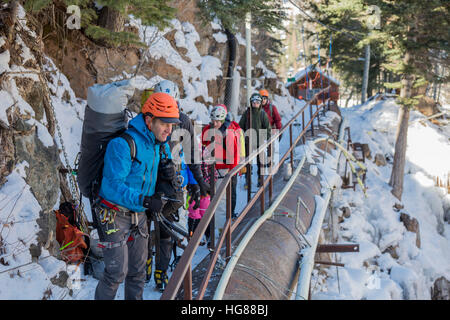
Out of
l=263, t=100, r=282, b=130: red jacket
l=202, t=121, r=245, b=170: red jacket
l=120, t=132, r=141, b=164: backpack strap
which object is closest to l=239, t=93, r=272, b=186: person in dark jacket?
l=263, t=100, r=282, b=130: red jacket

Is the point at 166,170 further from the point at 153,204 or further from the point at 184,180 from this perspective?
the point at 184,180

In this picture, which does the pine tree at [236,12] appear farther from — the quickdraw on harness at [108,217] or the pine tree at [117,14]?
the quickdraw on harness at [108,217]

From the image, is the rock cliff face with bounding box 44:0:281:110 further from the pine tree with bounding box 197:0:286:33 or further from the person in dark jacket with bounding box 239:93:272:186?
the person in dark jacket with bounding box 239:93:272:186

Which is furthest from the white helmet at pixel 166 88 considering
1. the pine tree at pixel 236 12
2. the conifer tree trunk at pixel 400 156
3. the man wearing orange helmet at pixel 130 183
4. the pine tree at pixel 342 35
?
the pine tree at pixel 342 35

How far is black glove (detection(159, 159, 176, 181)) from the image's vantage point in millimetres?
3451

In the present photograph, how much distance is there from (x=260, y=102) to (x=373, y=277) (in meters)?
5.56

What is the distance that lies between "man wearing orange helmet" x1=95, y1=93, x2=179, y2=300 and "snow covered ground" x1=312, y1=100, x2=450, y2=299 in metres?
4.64

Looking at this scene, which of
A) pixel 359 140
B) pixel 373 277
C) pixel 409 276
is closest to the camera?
pixel 373 277

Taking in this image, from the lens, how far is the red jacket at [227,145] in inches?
246

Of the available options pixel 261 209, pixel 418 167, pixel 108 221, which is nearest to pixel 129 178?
pixel 108 221

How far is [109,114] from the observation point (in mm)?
Result: 3066

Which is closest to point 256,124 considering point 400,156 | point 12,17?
point 12,17

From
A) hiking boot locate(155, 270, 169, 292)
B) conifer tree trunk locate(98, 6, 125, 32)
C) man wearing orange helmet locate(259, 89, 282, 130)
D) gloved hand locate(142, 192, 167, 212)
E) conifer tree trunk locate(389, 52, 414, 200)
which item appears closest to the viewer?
gloved hand locate(142, 192, 167, 212)

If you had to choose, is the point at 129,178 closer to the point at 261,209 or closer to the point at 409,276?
the point at 261,209
